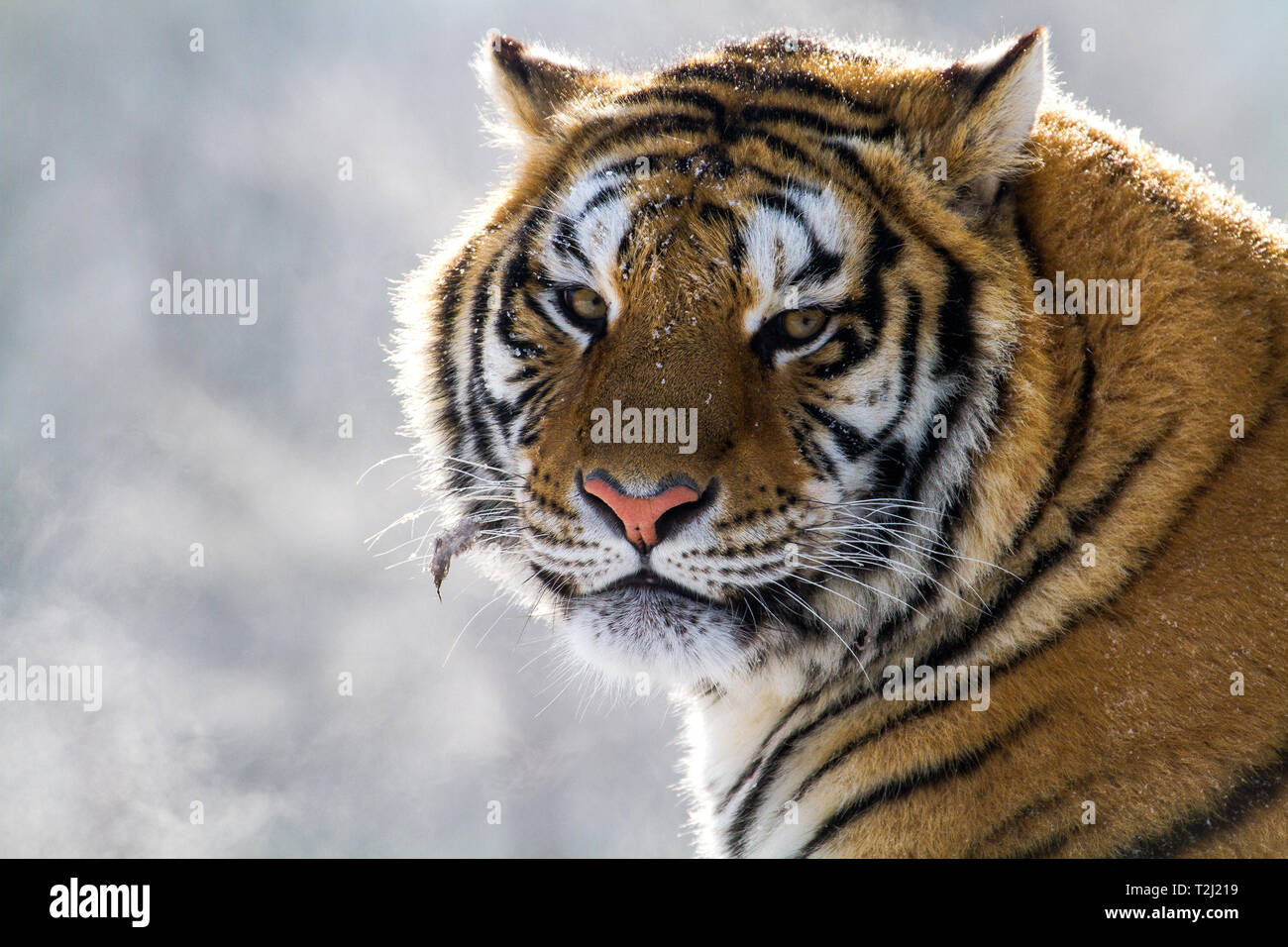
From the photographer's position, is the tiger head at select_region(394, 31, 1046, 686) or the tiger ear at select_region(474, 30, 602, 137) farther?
the tiger ear at select_region(474, 30, 602, 137)

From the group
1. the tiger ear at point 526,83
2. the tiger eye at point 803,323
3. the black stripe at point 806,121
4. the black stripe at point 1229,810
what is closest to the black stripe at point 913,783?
the black stripe at point 1229,810

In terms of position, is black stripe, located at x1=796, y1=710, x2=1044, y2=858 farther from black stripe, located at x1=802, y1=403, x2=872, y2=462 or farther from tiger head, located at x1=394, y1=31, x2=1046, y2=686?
black stripe, located at x1=802, y1=403, x2=872, y2=462

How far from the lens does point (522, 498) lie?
6.91 feet

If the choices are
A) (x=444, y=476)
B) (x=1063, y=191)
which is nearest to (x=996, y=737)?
(x=1063, y=191)

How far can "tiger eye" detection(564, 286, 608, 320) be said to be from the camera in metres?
2.08

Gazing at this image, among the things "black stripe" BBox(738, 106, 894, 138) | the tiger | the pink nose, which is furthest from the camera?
"black stripe" BBox(738, 106, 894, 138)

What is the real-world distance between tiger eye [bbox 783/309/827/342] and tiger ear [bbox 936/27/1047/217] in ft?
1.06

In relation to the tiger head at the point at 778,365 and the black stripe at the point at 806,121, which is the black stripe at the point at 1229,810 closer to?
the tiger head at the point at 778,365

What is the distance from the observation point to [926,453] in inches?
77.0

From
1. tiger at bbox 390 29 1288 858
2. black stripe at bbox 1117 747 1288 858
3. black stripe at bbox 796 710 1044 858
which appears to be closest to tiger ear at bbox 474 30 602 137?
tiger at bbox 390 29 1288 858

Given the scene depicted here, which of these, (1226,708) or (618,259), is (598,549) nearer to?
(618,259)

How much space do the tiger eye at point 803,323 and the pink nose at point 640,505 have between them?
335 mm

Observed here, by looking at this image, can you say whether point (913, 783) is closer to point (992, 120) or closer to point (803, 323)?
point (803, 323)

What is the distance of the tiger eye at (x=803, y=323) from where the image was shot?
6.37ft
